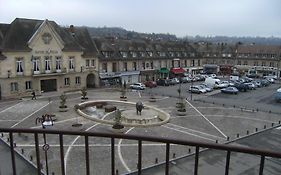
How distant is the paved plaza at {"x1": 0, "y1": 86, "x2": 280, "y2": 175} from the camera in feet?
44.8

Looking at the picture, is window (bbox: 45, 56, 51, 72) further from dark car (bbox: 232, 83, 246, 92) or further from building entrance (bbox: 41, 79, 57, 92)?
dark car (bbox: 232, 83, 246, 92)

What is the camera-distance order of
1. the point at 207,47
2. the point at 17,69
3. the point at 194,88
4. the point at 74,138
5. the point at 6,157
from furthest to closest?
the point at 207,47 → the point at 194,88 → the point at 17,69 → the point at 74,138 → the point at 6,157

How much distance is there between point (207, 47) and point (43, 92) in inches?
1666

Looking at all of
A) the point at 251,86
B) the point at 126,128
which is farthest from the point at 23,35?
the point at 251,86

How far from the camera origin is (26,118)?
21359 millimetres

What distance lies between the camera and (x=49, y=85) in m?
34.0

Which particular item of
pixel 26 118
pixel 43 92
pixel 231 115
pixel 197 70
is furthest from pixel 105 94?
pixel 197 70

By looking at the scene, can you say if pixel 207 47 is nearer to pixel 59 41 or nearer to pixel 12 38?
pixel 59 41

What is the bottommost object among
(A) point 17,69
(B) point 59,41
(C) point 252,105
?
(C) point 252,105

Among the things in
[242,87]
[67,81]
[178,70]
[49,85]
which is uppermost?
[178,70]

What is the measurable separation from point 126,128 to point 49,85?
1834 centimetres

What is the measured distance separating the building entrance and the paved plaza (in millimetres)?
2211

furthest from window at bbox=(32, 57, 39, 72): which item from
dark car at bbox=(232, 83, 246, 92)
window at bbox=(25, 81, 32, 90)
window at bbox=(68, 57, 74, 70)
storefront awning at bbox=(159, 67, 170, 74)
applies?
dark car at bbox=(232, 83, 246, 92)

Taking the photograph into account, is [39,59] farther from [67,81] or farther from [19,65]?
[67,81]
